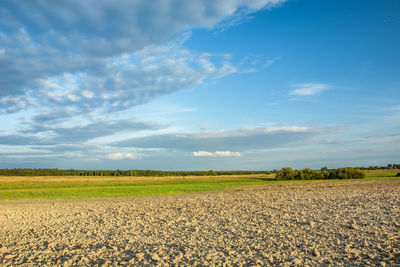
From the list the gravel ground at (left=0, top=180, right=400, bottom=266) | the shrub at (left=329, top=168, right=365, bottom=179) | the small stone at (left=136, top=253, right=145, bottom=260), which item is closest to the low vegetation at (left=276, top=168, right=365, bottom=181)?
the shrub at (left=329, top=168, right=365, bottom=179)

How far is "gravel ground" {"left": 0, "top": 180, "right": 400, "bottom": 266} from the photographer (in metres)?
8.45

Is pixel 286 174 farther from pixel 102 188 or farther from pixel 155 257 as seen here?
pixel 155 257

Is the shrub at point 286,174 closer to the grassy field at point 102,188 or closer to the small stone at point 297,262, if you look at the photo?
the grassy field at point 102,188

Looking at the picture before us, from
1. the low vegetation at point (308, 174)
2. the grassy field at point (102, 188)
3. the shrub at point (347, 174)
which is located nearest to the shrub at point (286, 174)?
the low vegetation at point (308, 174)

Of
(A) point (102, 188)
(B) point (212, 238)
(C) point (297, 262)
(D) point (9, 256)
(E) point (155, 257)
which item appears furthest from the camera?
(A) point (102, 188)

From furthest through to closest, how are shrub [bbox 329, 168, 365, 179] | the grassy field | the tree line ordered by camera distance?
the tree line, shrub [bbox 329, 168, 365, 179], the grassy field

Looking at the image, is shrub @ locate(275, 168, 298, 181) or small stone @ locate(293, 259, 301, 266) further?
shrub @ locate(275, 168, 298, 181)

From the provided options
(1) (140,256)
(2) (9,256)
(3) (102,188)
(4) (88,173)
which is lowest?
(4) (88,173)

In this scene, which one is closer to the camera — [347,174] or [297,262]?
[297,262]

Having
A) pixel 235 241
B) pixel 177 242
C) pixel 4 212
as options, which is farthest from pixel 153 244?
pixel 4 212

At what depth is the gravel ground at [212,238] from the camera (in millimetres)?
8445

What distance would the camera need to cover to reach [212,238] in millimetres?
10875

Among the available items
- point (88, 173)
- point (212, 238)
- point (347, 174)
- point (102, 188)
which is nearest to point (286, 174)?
point (347, 174)

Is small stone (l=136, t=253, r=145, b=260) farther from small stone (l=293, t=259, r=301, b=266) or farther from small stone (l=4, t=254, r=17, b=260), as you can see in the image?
small stone (l=293, t=259, r=301, b=266)
